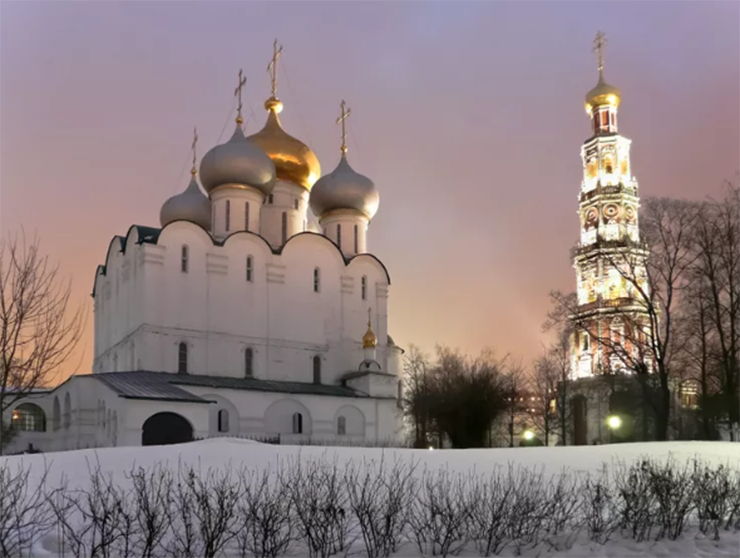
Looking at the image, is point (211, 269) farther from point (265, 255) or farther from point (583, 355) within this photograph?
point (583, 355)

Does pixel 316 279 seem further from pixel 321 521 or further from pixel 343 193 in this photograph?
pixel 321 521

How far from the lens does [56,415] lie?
31.6 meters

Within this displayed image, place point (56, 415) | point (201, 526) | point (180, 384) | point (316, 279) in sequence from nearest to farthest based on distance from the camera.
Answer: point (201, 526) → point (180, 384) → point (56, 415) → point (316, 279)

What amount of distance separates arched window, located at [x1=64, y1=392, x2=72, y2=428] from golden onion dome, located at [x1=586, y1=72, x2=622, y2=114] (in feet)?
132

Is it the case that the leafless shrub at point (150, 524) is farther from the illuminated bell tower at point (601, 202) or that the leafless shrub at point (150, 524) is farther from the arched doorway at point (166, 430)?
the illuminated bell tower at point (601, 202)

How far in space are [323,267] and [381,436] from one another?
7606 millimetres

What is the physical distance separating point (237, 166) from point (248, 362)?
829 centimetres

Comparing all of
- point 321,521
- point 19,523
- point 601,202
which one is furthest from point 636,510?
point 601,202

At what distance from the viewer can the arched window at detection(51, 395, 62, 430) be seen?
31.0 m

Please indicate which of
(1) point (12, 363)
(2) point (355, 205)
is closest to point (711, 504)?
(1) point (12, 363)

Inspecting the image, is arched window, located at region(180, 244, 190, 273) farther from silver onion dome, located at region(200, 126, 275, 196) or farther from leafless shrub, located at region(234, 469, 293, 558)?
leafless shrub, located at region(234, 469, 293, 558)

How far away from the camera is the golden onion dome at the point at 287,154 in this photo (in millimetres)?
38594

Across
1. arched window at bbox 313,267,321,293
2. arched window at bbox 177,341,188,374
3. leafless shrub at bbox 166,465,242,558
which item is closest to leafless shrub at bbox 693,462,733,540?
leafless shrub at bbox 166,465,242,558

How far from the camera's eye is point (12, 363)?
453 inches
